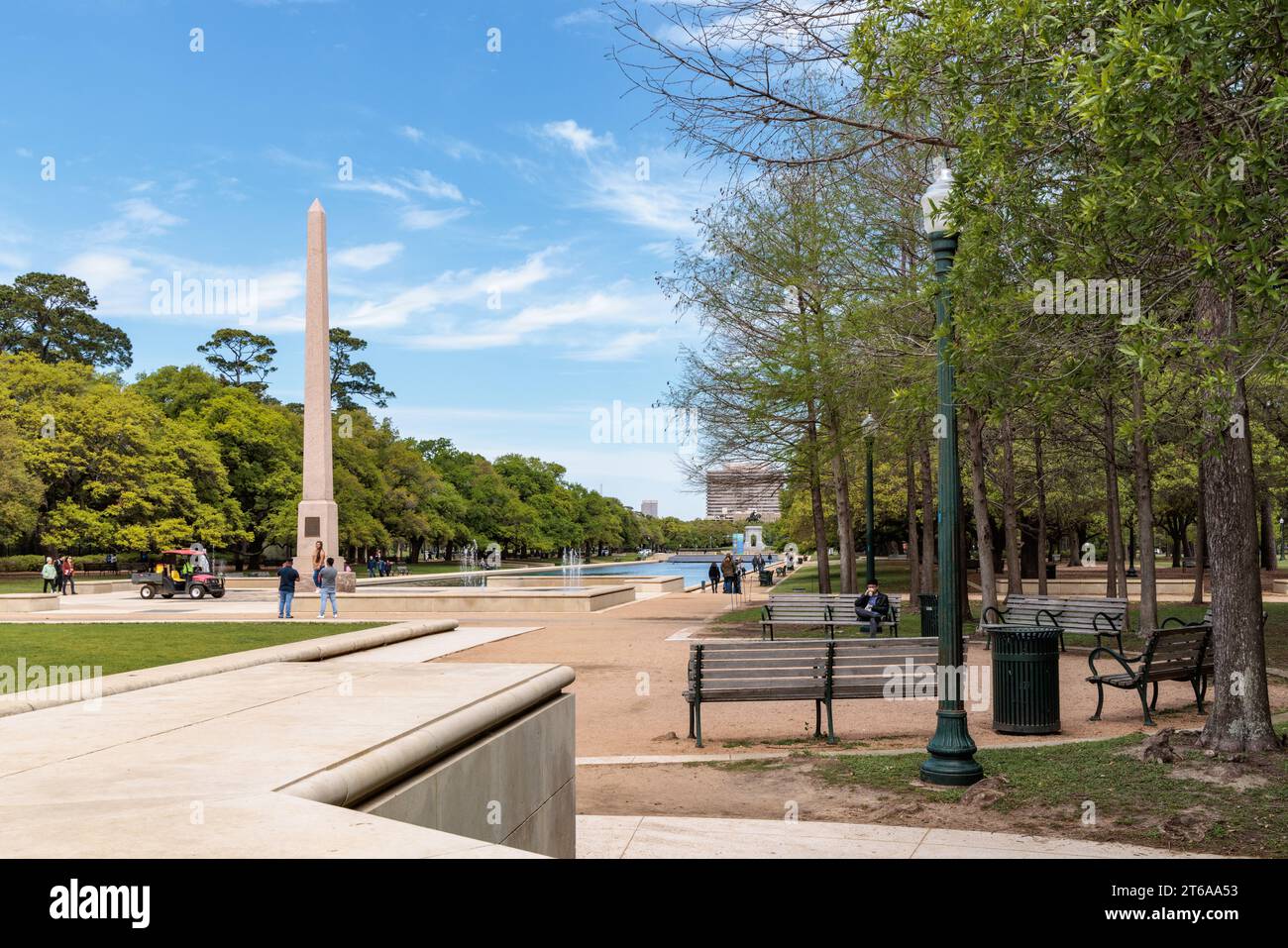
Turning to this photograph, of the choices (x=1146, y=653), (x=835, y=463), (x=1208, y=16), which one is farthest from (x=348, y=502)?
(x=1208, y=16)

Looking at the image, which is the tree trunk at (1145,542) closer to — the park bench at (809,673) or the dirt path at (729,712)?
the dirt path at (729,712)

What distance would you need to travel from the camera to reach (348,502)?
217 feet

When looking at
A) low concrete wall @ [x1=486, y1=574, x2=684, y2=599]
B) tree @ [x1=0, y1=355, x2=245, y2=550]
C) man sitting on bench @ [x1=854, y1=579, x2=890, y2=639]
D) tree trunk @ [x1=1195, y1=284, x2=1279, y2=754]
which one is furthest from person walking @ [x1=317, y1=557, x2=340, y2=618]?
tree @ [x1=0, y1=355, x2=245, y2=550]

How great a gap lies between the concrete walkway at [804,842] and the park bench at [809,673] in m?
3.33

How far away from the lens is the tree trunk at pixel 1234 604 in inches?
353

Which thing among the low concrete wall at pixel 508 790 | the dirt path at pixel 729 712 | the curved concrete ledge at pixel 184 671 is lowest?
the dirt path at pixel 729 712

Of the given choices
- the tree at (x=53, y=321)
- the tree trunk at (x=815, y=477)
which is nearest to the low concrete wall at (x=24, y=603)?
the tree trunk at (x=815, y=477)

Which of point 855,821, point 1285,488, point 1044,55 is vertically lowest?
point 855,821

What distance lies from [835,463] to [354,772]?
2297 centimetres

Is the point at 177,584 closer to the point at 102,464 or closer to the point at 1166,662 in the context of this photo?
the point at 102,464

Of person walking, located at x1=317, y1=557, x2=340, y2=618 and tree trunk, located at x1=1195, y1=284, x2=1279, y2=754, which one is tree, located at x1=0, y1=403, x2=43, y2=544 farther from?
tree trunk, located at x1=1195, y1=284, x2=1279, y2=754

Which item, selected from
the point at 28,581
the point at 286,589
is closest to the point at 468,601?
the point at 286,589

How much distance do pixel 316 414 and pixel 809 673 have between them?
27276 millimetres
